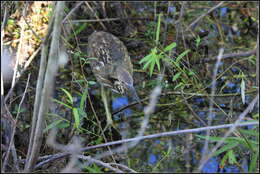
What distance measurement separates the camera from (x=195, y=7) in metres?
3.65

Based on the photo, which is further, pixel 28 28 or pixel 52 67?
pixel 28 28

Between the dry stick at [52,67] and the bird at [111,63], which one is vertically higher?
the dry stick at [52,67]

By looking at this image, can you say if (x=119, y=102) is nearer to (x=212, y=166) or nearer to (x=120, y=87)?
(x=120, y=87)

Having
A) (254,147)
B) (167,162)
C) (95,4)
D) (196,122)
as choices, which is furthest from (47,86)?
(95,4)

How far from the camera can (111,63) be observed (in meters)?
2.75

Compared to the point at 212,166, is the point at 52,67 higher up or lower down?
higher up

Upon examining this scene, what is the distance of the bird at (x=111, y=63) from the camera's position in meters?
2.54

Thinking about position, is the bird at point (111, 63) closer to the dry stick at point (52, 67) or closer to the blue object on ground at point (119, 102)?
the blue object on ground at point (119, 102)

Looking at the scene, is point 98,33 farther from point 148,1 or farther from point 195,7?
point 195,7

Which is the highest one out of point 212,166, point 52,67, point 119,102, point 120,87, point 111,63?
point 52,67

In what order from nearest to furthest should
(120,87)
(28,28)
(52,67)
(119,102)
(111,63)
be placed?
(52,67), (120,87), (111,63), (28,28), (119,102)

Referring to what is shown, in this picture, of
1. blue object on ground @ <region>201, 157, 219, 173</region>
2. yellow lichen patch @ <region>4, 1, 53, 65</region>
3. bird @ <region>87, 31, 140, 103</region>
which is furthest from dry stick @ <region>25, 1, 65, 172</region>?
blue object on ground @ <region>201, 157, 219, 173</region>

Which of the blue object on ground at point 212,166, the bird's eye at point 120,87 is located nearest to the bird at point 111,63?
the bird's eye at point 120,87

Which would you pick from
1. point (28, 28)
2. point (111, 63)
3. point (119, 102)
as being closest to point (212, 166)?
point (119, 102)
